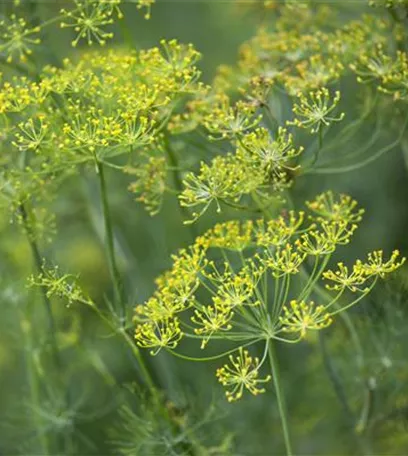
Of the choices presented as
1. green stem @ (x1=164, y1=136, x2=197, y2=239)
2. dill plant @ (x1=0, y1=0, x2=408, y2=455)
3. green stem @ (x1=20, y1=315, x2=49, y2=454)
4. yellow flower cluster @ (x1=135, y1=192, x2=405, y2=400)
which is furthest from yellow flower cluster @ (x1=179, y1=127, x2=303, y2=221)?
green stem @ (x1=20, y1=315, x2=49, y2=454)

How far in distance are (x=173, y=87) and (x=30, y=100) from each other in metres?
0.37

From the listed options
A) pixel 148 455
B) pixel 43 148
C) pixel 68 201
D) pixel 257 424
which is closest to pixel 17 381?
pixel 68 201

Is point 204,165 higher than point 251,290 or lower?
higher

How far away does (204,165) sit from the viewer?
2195mm

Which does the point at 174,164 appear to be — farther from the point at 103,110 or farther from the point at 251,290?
the point at 251,290

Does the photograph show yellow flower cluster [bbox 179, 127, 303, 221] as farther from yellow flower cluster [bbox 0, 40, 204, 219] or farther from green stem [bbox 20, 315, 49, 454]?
green stem [bbox 20, 315, 49, 454]

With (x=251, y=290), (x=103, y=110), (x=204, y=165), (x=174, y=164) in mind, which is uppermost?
(x=103, y=110)

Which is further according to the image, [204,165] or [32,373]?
[32,373]

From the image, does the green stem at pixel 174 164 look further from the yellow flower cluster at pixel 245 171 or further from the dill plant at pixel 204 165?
the yellow flower cluster at pixel 245 171

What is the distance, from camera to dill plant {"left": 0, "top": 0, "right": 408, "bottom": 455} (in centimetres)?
210

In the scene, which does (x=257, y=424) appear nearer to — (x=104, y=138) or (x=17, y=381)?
(x=17, y=381)

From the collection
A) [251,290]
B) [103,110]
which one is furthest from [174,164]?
[251,290]

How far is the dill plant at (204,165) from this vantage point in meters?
2.10

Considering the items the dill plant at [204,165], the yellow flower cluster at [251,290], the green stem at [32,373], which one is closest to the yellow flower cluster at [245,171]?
the dill plant at [204,165]
